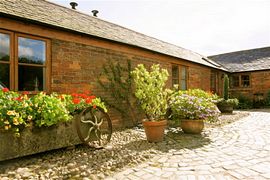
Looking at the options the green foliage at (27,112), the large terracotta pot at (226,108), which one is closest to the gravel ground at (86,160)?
the green foliage at (27,112)

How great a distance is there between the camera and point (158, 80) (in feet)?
16.8

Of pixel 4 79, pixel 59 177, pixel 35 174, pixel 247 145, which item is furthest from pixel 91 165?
pixel 247 145

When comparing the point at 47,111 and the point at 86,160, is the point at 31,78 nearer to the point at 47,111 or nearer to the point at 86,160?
the point at 47,111

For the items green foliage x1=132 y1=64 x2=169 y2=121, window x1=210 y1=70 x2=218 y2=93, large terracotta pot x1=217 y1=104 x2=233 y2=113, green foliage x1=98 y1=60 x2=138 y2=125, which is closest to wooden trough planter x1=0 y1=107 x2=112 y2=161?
green foliage x1=132 y1=64 x2=169 y2=121

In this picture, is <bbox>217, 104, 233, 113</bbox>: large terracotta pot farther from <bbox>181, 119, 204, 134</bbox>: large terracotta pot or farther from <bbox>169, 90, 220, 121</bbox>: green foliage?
<bbox>181, 119, 204, 134</bbox>: large terracotta pot

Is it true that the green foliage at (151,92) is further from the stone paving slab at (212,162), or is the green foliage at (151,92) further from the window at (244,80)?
the window at (244,80)

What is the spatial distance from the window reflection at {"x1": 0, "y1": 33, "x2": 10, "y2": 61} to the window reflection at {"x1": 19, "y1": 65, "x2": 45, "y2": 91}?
378 millimetres

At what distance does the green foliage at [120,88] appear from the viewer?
6343mm

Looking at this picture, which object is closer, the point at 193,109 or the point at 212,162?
the point at 212,162

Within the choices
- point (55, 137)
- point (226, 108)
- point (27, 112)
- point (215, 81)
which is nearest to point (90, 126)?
point (55, 137)

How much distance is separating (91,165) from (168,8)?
6.63 metres

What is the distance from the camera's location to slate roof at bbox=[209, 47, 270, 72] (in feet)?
50.6

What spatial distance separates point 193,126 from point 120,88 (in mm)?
2878

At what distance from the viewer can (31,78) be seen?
470cm
